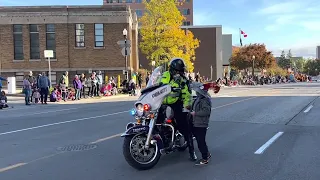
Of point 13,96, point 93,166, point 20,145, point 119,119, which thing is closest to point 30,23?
point 13,96

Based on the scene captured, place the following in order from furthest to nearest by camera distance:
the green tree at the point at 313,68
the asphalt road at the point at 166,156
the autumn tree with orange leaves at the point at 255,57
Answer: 1. the green tree at the point at 313,68
2. the autumn tree with orange leaves at the point at 255,57
3. the asphalt road at the point at 166,156

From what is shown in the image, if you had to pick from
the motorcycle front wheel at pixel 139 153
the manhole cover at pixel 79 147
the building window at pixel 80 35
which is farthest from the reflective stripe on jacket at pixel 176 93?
the building window at pixel 80 35

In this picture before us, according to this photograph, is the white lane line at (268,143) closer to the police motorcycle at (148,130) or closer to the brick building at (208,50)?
the police motorcycle at (148,130)

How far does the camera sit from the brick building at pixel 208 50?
74375 millimetres

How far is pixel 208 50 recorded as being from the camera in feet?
246

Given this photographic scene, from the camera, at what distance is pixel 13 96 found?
29453 millimetres

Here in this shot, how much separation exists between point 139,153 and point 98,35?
3461 centimetres

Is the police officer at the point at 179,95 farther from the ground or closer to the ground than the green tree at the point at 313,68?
closer to the ground

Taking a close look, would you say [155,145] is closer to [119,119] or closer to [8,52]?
[119,119]

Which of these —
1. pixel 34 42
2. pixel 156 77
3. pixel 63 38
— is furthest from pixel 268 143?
pixel 34 42

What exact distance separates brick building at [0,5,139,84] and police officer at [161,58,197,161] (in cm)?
3324

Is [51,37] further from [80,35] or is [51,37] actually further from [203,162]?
[203,162]

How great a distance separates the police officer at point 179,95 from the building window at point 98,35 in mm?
33823

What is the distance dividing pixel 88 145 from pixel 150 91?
3.06 metres
